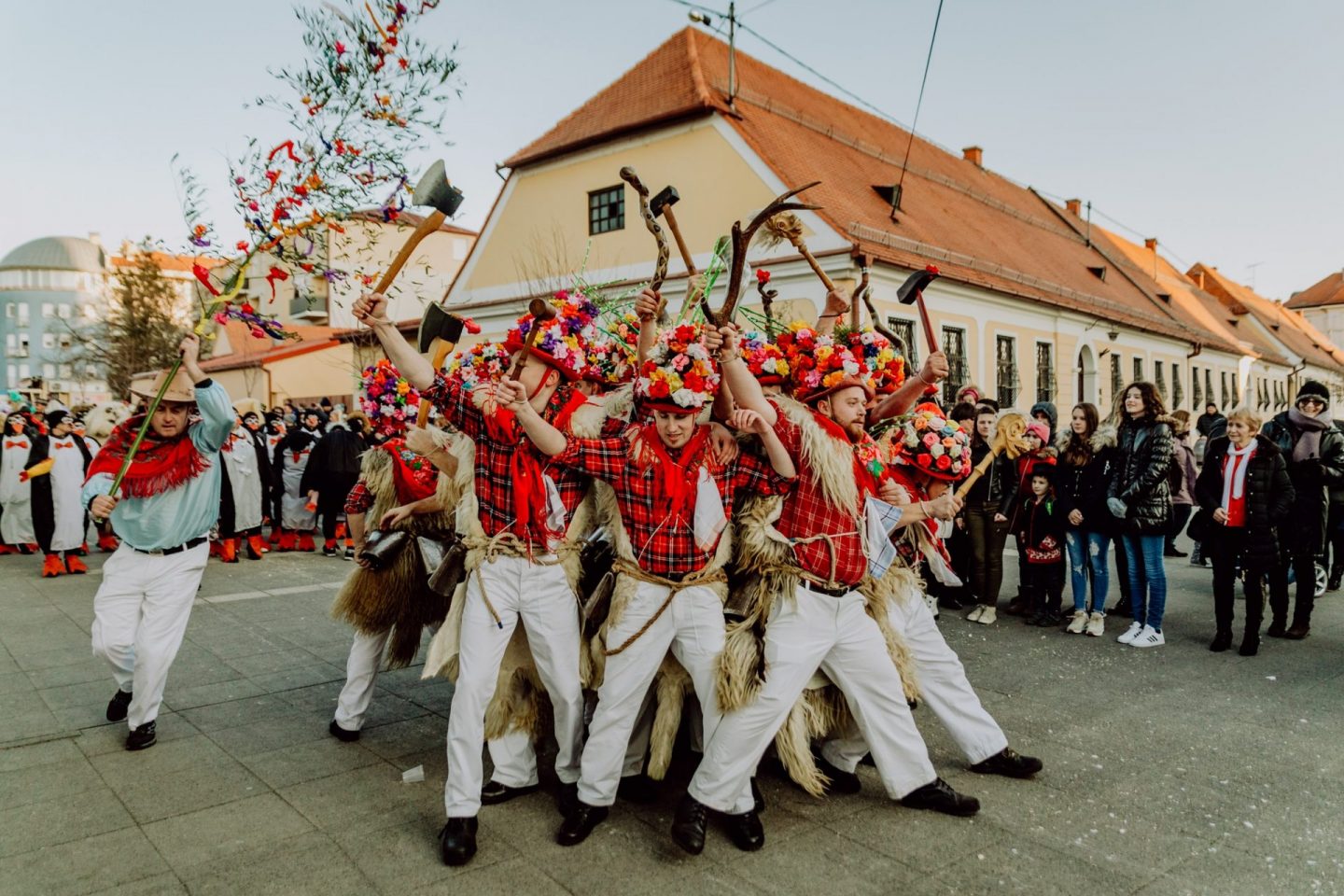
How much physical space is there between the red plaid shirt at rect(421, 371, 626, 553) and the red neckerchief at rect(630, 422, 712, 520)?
28 centimetres

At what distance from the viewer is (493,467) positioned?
3916 millimetres

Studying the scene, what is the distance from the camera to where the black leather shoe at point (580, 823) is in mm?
3607

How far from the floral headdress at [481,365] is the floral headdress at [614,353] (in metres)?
0.42

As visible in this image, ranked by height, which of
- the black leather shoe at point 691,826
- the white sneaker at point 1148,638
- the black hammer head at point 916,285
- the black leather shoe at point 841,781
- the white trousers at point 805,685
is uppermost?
the black hammer head at point 916,285

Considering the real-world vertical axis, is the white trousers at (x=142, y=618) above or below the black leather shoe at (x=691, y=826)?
above

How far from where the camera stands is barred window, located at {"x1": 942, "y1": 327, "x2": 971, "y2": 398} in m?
20.7

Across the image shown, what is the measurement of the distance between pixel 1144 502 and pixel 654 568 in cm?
488

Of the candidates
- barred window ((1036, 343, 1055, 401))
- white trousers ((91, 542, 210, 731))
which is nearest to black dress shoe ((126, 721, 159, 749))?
white trousers ((91, 542, 210, 731))

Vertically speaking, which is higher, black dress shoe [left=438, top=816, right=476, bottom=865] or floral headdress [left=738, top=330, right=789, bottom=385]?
floral headdress [left=738, top=330, right=789, bottom=385]

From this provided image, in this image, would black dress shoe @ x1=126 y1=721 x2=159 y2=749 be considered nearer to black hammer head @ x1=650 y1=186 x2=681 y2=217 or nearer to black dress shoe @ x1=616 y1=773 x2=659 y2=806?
black dress shoe @ x1=616 y1=773 x2=659 y2=806

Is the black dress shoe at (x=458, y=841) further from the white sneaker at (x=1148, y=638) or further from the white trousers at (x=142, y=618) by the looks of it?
the white sneaker at (x=1148, y=638)

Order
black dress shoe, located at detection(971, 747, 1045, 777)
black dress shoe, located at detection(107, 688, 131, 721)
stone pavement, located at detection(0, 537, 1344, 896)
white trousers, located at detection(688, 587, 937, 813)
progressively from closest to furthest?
stone pavement, located at detection(0, 537, 1344, 896)
white trousers, located at detection(688, 587, 937, 813)
black dress shoe, located at detection(971, 747, 1045, 777)
black dress shoe, located at detection(107, 688, 131, 721)

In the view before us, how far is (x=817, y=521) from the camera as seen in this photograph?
3.85 meters

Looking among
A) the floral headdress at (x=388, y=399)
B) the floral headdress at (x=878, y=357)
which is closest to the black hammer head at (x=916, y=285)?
the floral headdress at (x=878, y=357)
